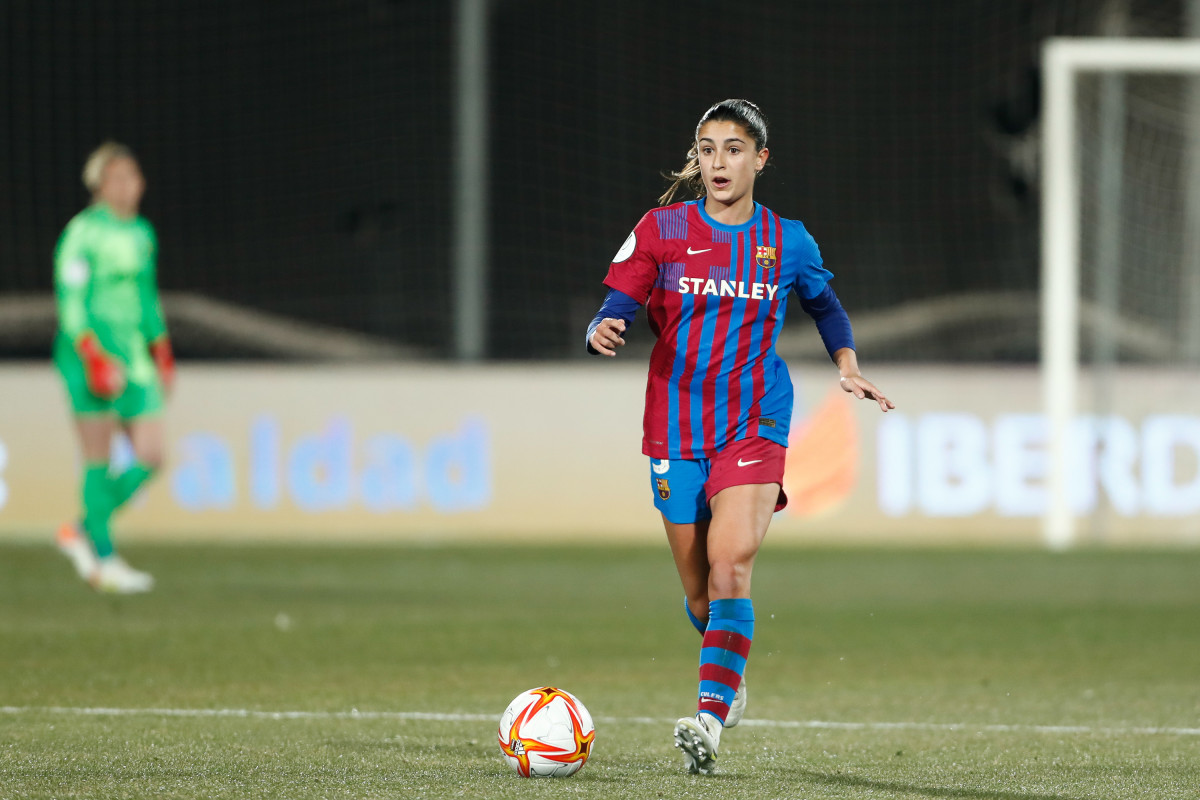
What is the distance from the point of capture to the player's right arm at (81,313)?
10.4 meters

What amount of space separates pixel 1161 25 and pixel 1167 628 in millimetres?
10004

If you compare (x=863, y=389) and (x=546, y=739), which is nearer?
(x=546, y=739)

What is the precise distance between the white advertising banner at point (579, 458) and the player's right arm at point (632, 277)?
9.22 metres

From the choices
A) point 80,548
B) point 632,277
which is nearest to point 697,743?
point 632,277

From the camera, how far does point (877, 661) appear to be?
793cm

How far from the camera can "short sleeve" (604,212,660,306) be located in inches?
203

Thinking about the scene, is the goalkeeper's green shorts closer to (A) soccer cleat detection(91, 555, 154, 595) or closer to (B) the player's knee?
(A) soccer cleat detection(91, 555, 154, 595)

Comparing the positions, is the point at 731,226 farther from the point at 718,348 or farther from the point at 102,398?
the point at 102,398

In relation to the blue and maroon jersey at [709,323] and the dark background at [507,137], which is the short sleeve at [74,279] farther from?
the dark background at [507,137]

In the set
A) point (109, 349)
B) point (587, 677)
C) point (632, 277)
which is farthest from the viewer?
point (109, 349)

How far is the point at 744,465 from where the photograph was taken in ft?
16.8

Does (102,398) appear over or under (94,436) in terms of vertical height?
over

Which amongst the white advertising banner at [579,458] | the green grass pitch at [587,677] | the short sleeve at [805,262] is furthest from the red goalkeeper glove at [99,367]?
the short sleeve at [805,262]

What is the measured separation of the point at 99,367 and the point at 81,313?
327 mm
